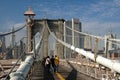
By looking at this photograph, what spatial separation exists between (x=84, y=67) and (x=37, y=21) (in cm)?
3944

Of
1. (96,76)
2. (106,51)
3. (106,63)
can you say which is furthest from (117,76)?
(96,76)

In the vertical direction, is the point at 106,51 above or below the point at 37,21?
below

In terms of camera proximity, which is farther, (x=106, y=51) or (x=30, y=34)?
(x=30, y=34)

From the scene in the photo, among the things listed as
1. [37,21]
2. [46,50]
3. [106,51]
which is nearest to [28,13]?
[37,21]

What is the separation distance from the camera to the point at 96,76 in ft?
59.9

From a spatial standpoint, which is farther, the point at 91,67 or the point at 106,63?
the point at 91,67

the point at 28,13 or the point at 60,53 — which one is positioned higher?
the point at 28,13

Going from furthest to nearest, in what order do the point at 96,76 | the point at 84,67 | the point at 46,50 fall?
the point at 46,50 → the point at 84,67 → the point at 96,76

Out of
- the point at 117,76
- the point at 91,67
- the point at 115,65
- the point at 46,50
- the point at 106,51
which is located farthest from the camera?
the point at 46,50

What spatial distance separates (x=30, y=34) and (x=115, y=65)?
48.7 metres

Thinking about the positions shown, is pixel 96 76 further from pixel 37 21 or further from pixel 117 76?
pixel 37 21

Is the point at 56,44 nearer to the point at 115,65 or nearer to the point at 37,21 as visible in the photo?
the point at 37,21

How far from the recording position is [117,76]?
39.9 feet

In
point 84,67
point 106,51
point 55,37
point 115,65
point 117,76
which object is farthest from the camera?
point 55,37
